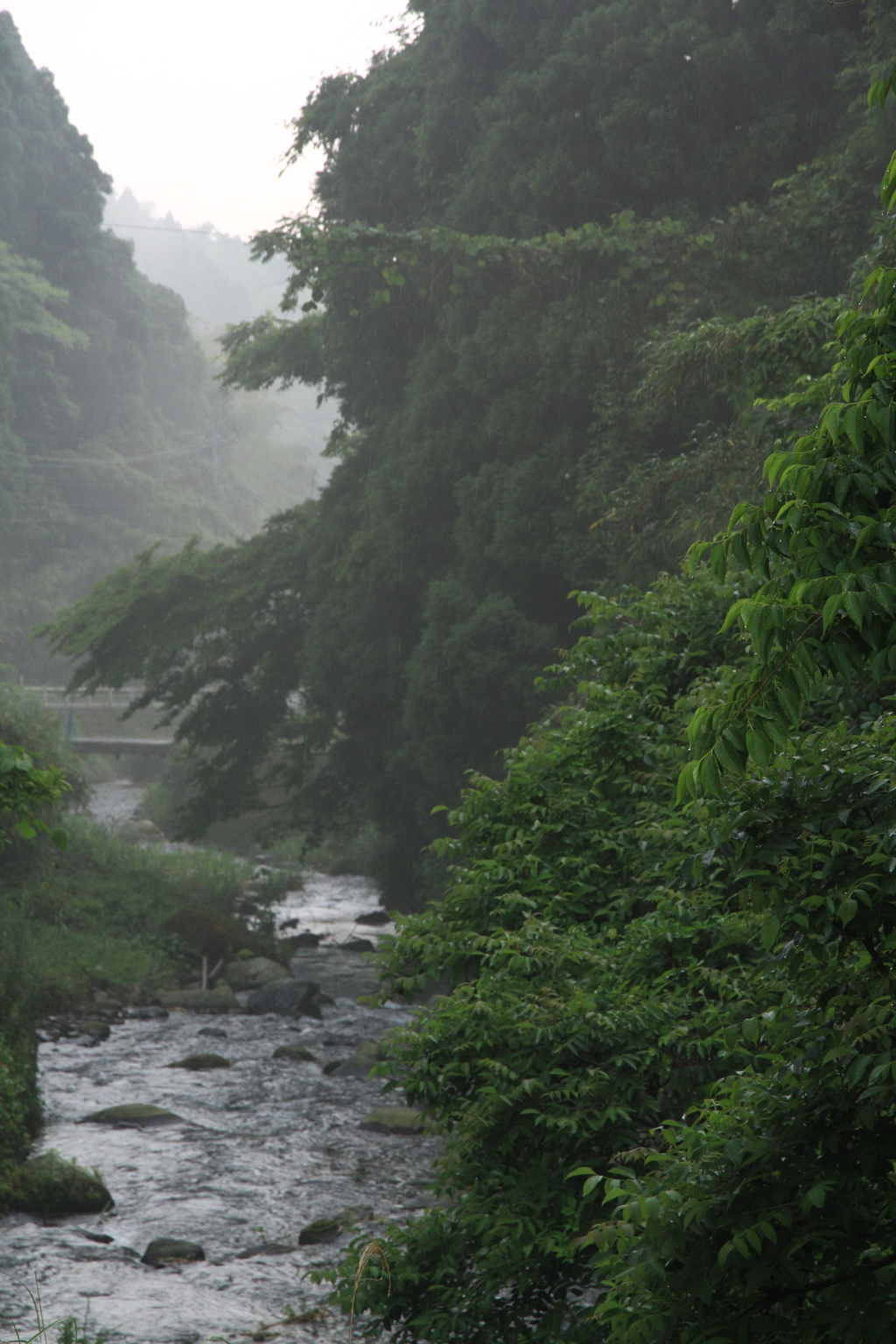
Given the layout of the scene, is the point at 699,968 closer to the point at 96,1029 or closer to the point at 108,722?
the point at 96,1029

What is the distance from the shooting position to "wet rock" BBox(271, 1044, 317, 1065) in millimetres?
14789

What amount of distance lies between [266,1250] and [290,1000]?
324 inches

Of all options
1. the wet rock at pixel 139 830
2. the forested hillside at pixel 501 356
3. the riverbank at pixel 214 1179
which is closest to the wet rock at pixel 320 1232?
the riverbank at pixel 214 1179

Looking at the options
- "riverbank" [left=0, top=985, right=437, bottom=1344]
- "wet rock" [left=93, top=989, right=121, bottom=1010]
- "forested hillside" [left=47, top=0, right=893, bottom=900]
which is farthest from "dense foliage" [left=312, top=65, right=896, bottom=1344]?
"wet rock" [left=93, top=989, right=121, bottom=1010]

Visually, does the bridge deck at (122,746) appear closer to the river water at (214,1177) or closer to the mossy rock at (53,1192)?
the river water at (214,1177)

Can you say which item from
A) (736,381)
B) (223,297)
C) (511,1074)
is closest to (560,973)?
(511,1074)

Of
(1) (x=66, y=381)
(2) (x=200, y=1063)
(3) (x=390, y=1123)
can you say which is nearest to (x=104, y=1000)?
(2) (x=200, y=1063)

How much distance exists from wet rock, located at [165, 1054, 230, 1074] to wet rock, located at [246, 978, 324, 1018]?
2683 mm

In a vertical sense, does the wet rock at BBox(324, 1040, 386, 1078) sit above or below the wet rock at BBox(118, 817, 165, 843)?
below

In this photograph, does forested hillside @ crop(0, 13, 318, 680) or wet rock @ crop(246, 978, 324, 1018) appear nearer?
wet rock @ crop(246, 978, 324, 1018)

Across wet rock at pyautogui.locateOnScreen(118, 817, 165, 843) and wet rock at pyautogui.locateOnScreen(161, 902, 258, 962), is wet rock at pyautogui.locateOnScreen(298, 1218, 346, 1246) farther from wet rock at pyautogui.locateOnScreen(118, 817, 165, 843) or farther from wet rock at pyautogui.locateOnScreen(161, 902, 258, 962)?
wet rock at pyautogui.locateOnScreen(118, 817, 165, 843)

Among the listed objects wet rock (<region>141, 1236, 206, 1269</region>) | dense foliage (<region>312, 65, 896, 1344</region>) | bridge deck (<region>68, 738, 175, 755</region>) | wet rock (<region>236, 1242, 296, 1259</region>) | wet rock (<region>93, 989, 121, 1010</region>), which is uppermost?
dense foliage (<region>312, 65, 896, 1344</region>)

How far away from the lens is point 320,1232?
31.1ft

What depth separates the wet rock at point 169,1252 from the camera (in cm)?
888
